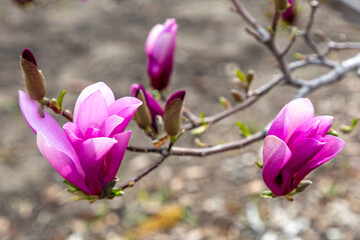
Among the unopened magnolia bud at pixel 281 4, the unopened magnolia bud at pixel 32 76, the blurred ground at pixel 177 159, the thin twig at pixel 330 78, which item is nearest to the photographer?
the unopened magnolia bud at pixel 32 76

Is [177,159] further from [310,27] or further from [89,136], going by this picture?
[89,136]

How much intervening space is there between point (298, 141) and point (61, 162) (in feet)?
1.23

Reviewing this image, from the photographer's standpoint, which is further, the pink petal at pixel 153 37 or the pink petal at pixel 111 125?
the pink petal at pixel 153 37

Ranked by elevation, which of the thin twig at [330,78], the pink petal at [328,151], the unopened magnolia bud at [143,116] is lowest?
the thin twig at [330,78]

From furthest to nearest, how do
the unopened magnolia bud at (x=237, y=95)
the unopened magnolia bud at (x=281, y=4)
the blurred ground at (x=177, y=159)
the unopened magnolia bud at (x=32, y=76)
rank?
the blurred ground at (x=177, y=159)
the unopened magnolia bud at (x=237, y=95)
the unopened magnolia bud at (x=281, y=4)
the unopened magnolia bud at (x=32, y=76)

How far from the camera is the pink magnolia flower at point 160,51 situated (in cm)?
108

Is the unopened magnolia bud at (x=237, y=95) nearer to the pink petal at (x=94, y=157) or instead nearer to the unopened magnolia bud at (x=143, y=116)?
the unopened magnolia bud at (x=143, y=116)

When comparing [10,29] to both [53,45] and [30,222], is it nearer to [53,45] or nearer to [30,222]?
[53,45]

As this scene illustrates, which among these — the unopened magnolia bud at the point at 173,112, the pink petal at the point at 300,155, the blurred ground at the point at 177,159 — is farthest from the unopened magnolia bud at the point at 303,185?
the blurred ground at the point at 177,159

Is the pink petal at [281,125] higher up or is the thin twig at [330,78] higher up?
the pink petal at [281,125]

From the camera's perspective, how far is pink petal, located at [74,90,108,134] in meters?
0.68

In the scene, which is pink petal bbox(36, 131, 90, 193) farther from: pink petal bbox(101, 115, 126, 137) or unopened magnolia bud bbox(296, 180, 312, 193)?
unopened magnolia bud bbox(296, 180, 312, 193)

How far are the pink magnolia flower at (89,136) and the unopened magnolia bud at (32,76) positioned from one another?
63mm

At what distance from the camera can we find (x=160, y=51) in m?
1.09
